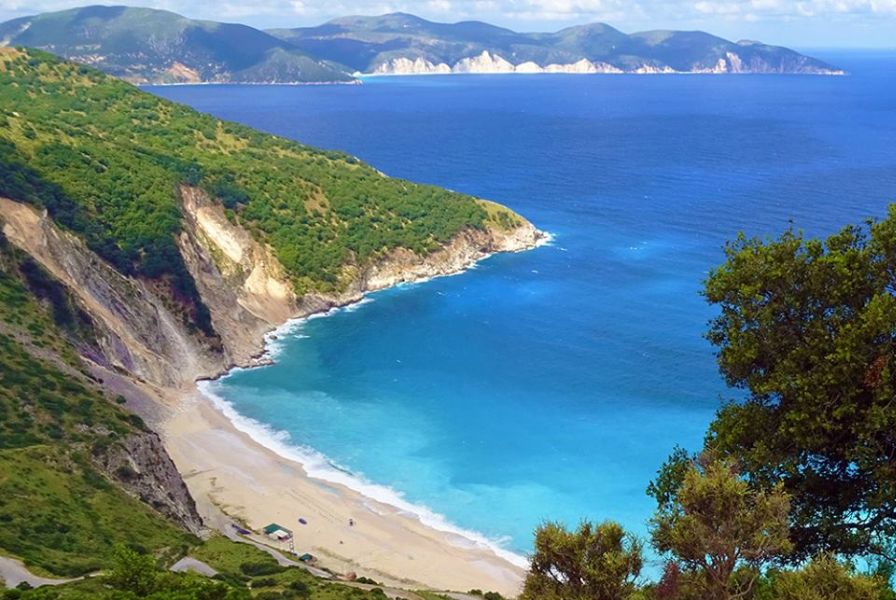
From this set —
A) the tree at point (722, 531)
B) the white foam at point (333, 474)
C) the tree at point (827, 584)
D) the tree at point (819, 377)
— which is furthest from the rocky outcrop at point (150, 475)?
the tree at point (827, 584)

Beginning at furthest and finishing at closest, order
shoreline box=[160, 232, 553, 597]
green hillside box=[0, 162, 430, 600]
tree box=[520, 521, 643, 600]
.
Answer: shoreline box=[160, 232, 553, 597], green hillside box=[0, 162, 430, 600], tree box=[520, 521, 643, 600]

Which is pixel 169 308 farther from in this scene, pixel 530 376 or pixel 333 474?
pixel 530 376

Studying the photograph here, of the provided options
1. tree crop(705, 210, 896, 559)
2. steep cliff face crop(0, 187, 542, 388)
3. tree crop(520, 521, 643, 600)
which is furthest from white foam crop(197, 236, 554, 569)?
tree crop(520, 521, 643, 600)

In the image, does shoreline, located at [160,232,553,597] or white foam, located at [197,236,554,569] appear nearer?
shoreline, located at [160,232,553,597]

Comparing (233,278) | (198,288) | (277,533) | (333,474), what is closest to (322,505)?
(333,474)

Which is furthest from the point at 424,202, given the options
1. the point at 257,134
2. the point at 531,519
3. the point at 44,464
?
the point at 44,464

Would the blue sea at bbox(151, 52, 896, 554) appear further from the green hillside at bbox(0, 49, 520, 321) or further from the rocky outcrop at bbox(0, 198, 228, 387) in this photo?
the green hillside at bbox(0, 49, 520, 321)

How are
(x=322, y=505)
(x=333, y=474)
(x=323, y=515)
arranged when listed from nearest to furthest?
(x=323, y=515) < (x=322, y=505) < (x=333, y=474)

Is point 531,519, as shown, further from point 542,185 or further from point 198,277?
point 542,185
